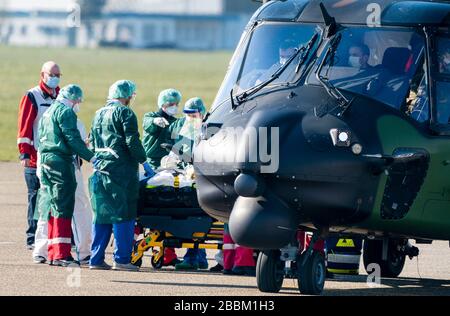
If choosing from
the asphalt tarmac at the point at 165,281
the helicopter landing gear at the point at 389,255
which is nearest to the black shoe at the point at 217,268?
the asphalt tarmac at the point at 165,281

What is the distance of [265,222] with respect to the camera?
1067 cm

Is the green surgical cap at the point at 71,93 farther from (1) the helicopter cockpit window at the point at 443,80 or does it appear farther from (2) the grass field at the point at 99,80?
(2) the grass field at the point at 99,80

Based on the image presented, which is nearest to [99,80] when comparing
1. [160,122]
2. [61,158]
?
[160,122]

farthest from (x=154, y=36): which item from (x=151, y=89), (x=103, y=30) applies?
(x=151, y=89)

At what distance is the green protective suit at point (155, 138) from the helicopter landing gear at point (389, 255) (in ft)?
8.39

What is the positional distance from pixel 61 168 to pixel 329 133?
3.56m

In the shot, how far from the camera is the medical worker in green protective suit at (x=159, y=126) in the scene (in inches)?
571

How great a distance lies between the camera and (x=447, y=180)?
440 inches

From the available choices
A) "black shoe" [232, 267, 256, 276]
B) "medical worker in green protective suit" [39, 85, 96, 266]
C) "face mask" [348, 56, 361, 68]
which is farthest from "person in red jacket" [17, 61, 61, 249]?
"face mask" [348, 56, 361, 68]

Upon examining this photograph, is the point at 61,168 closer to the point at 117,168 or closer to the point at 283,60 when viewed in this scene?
the point at 117,168

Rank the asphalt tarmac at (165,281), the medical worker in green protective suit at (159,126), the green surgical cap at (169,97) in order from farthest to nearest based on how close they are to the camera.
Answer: the green surgical cap at (169,97), the medical worker in green protective suit at (159,126), the asphalt tarmac at (165,281)

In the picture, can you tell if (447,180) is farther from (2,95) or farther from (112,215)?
(2,95)
